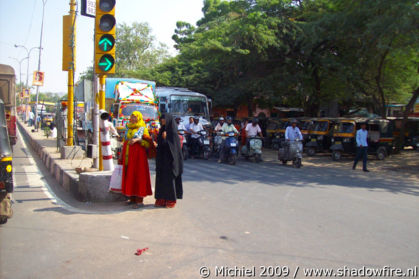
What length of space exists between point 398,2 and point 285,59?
27.1 ft

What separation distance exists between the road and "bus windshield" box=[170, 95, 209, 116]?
10.3 m

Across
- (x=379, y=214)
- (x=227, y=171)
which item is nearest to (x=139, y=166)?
(x=379, y=214)

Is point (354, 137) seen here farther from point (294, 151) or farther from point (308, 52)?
point (308, 52)

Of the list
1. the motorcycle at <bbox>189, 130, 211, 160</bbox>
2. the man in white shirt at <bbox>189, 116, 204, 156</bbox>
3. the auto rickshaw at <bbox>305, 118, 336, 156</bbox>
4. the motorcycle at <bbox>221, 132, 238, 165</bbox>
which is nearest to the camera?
the motorcycle at <bbox>221, 132, 238, 165</bbox>

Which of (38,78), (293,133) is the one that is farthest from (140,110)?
(38,78)

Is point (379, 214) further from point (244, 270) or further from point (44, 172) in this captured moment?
point (44, 172)

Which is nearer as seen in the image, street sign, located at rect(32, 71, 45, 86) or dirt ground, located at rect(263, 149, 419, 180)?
dirt ground, located at rect(263, 149, 419, 180)

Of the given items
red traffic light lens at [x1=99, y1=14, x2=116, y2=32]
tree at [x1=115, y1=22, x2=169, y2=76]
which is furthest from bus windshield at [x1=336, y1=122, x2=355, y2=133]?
tree at [x1=115, y1=22, x2=169, y2=76]

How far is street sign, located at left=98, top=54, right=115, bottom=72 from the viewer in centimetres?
682

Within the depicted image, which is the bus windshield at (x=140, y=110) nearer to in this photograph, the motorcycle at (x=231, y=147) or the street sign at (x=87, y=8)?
the motorcycle at (x=231, y=147)

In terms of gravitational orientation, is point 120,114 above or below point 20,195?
above

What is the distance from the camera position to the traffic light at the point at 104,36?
676 cm

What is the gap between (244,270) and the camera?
12.9 ft

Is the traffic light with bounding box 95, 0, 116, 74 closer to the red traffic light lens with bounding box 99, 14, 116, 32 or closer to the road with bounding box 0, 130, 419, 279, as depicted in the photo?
the red traffic light lens with bounding box 99, 14, 116, 32
